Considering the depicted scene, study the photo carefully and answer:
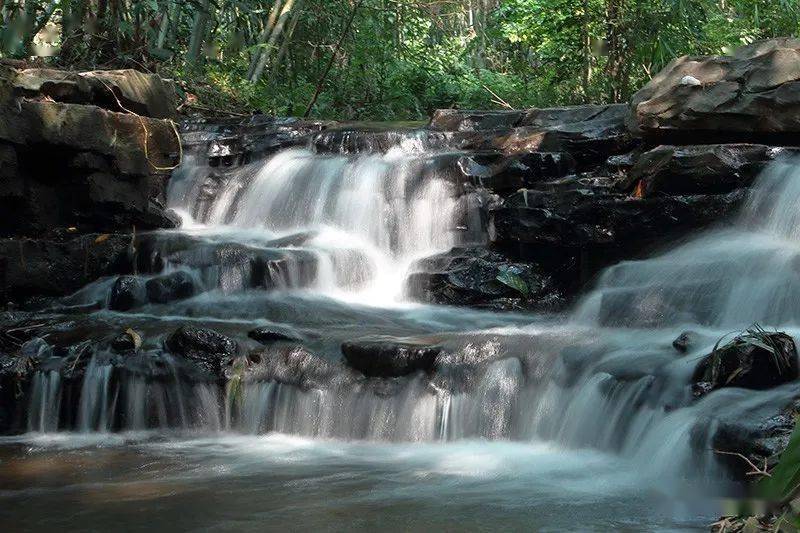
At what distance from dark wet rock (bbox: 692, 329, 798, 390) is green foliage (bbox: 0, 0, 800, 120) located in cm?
830

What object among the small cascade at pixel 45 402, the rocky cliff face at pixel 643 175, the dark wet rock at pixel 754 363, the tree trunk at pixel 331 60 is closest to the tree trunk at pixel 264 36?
the tree trunk at pixel 331 60

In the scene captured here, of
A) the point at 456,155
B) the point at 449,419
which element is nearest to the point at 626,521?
the point at 449,419

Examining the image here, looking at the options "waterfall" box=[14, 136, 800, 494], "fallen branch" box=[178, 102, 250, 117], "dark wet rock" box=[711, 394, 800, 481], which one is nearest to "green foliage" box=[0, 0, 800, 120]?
"fallen branch" box=[178, 102, 250, 117]

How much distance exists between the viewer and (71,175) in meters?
10.1

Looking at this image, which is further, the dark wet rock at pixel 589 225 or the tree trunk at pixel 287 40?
the tree trunk at pixel 287 40

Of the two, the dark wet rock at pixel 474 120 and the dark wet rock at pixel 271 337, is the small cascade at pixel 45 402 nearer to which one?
the dark wet rock at pixel 271 337

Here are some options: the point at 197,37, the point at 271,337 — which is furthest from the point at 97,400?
the point at 197,37

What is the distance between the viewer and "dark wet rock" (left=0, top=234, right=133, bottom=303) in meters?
9.34

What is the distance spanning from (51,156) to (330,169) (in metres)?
2.94

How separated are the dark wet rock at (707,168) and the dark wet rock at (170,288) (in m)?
4.09

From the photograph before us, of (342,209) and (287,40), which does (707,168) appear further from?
(287,40)

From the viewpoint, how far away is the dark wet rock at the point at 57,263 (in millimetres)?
9344

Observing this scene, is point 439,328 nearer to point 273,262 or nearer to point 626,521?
point 273,262

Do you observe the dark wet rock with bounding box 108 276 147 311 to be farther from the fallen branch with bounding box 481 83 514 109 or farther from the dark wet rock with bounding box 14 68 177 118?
the fallen branch with bounding box 481 83 514 109
